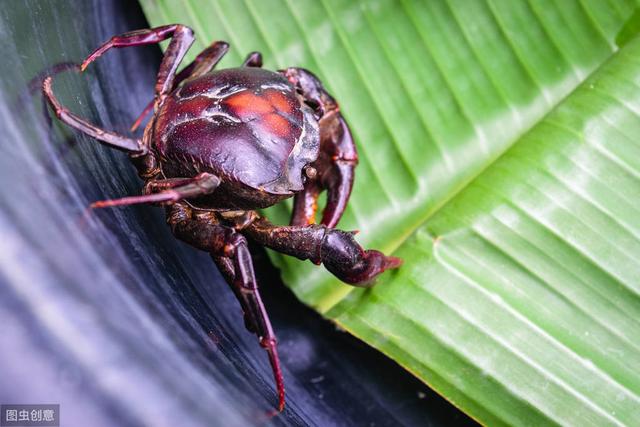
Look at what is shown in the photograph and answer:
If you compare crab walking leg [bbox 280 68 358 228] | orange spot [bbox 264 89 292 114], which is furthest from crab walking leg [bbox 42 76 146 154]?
crab walking leg [bbox 280 68 358 228]

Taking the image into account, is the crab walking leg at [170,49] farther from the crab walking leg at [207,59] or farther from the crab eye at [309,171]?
the crab eye at [309,171]

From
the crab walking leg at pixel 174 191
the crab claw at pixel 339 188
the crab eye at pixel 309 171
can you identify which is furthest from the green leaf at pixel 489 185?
the crab walking leg at pixel 174 191

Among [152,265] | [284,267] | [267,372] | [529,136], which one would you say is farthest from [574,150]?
[152,265]

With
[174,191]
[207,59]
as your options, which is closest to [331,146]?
[207,59]

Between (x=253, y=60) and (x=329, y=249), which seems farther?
(x=253, y=60)

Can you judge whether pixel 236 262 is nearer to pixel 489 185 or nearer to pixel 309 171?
pixel 309 171

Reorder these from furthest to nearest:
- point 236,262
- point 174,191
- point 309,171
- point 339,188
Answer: point 339,188 < point 309,171 < point 236,262 < point 174,191

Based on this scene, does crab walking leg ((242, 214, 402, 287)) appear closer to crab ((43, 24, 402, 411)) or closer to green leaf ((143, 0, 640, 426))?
crab ((43, 24, 402, 411))
